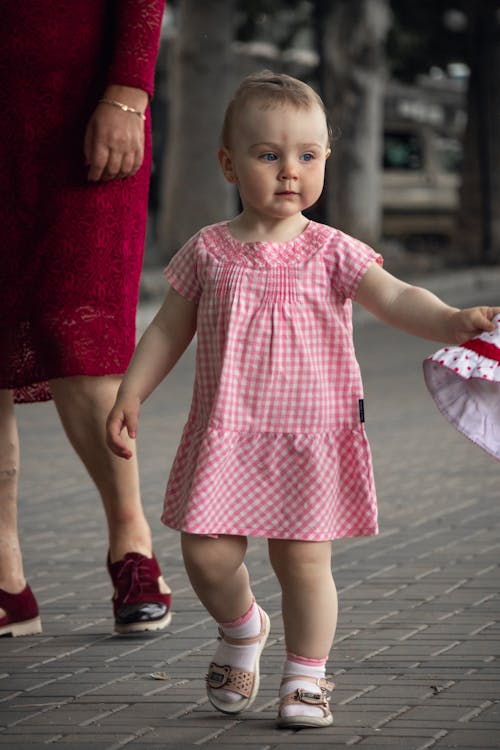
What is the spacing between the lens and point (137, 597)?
4.29 meters

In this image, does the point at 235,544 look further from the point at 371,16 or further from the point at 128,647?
the point at 371,16

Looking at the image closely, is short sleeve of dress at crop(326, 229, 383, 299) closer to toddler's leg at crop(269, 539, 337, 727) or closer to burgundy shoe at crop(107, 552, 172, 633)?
toddler's leg at crop(269, 539, 337, 727)

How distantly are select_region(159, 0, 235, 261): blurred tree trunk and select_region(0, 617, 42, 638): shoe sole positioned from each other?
495 inches

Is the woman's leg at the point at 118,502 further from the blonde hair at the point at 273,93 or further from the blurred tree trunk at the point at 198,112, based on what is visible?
the blurred tree trunk at the point at 198,112

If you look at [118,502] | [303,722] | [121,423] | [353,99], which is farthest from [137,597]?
[353,99]

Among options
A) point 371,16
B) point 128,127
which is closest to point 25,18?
point 128,127

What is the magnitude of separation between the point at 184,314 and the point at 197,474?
383mm

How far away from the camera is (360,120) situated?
59.9 feet

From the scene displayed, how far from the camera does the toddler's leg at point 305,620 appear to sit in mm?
3385

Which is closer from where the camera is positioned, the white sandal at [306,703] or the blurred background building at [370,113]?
the white sandal at [306,703]

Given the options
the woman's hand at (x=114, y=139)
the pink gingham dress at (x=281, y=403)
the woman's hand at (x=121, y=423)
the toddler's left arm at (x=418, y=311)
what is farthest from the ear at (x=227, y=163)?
the woman's hand at (x=114, y=139)

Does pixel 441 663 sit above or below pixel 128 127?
below

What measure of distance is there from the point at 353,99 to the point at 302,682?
1522cm

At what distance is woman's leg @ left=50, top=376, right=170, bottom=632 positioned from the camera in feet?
14.1
